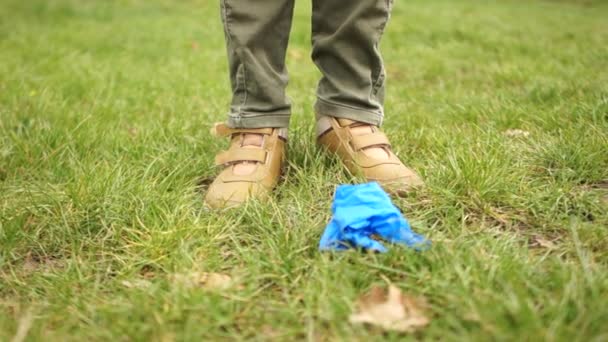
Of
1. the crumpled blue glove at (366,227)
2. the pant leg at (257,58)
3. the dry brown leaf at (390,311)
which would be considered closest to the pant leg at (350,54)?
the pant leg at (257,58)

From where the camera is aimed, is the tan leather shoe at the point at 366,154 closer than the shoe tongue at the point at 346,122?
Yes

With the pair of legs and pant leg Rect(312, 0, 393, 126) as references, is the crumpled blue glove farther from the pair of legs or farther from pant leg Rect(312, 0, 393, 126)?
pant leg Rect(312, 0, 393, 126)

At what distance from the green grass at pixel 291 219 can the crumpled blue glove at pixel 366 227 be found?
0.04m

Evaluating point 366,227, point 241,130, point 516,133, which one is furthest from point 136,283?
point 516,133

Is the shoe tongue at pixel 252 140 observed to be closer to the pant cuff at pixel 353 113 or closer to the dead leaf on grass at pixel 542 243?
the pant cuff at pixel 353 113

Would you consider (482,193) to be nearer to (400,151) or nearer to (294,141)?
(400,151)

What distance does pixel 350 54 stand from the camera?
163cm

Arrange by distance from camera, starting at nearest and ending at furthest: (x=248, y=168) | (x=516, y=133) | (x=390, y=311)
A: (x=390, y=311)
(x=248, y=168)
(x=516, y=133)

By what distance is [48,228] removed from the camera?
4.75ft

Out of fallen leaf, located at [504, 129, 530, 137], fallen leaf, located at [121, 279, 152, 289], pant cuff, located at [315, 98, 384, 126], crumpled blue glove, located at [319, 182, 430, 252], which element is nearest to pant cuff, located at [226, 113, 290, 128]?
pant cuff, located at [315, 98, 384, 126]

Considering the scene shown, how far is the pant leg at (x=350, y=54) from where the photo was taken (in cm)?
159

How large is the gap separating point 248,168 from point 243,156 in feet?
0.13

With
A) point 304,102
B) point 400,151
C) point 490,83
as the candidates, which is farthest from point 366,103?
point 490,83

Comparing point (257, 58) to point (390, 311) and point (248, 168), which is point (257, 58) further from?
point (390, 311)
